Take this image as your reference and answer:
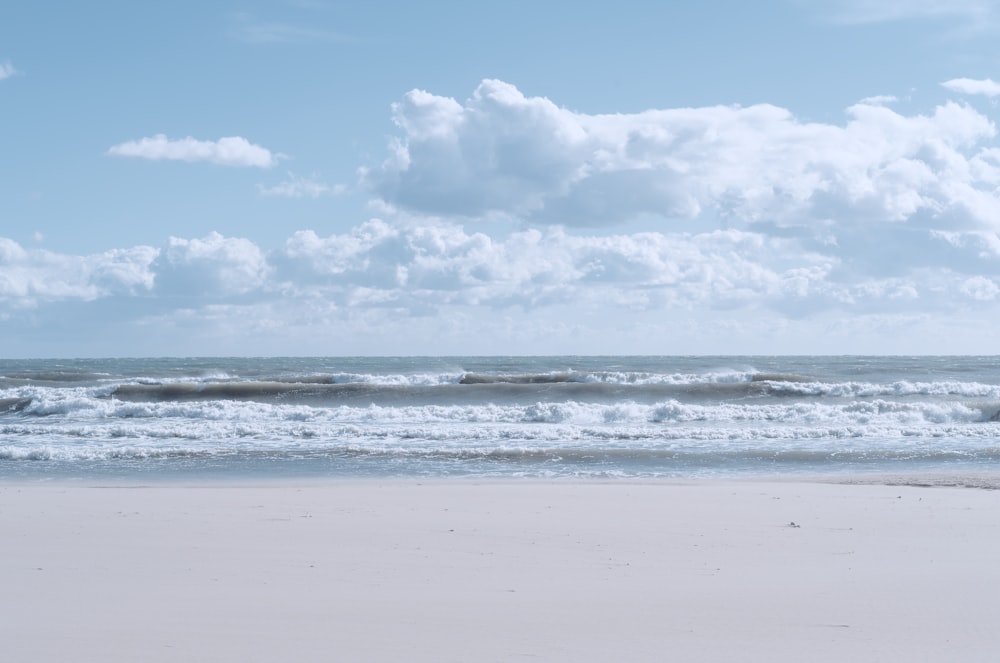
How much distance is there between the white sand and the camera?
15.8 ft

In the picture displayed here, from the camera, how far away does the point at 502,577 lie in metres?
6.42

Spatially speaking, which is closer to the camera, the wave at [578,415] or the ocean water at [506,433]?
the ocean water at [506,433]

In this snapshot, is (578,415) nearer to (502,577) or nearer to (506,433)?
(506,433)

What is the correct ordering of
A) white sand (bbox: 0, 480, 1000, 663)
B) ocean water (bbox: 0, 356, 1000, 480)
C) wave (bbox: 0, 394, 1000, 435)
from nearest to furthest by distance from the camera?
1. white sand (bbox: 0, 480, 1000, 663)
2. ocean water (bbox: 0, 356, 1000, 480)
3. wave (bbox: 0, 394, 1000, 435)

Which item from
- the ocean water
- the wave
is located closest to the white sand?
the ocean water

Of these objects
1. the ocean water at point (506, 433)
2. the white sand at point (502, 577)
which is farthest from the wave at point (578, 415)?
the white sand at point (502, 577)

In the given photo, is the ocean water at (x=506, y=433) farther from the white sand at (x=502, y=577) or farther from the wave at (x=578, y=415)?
the white sand at (x=502, y=577)

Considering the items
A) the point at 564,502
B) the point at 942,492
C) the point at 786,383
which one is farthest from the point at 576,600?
the point at 786,383

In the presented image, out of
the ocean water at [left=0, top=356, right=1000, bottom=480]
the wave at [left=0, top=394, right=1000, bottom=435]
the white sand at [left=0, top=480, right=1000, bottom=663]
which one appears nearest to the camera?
the white sand at [left=0, top=480, right=1000, bottom=663]

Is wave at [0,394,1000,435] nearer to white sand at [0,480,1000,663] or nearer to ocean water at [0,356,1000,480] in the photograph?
ocean water at [0,356,1000,480]

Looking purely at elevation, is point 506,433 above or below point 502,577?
below

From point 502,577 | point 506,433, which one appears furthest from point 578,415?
point 502,577

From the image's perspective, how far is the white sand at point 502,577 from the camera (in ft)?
15.8

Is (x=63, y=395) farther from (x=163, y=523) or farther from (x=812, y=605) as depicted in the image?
(x=812, y=605)
